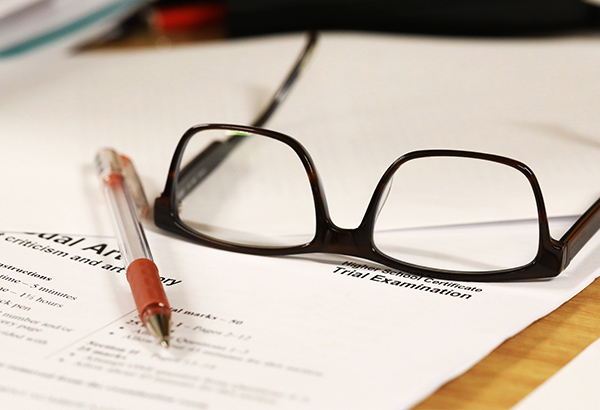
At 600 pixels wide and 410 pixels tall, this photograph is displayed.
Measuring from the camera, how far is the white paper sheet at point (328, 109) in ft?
1.88

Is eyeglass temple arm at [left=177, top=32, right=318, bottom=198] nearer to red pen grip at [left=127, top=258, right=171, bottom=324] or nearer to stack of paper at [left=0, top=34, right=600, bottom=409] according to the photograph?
stack of paper at [left=0, top=34, right=600, bottom=409]

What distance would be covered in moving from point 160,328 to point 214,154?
0.26 m

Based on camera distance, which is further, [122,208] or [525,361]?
[122,208]

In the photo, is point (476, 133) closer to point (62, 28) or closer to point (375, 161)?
point (375, 161)

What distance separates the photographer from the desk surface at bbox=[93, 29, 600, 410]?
344mm

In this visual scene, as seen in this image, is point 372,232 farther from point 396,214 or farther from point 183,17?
point 183,17

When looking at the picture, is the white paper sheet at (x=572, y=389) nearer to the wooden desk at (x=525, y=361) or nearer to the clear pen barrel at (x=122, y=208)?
the wooden desk at (x=525, y=361)

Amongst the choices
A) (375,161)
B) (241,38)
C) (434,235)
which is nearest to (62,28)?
(241,38)

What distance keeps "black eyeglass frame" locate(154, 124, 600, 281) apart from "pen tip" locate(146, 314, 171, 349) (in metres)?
0.11

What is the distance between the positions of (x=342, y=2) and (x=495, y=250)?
595 mm

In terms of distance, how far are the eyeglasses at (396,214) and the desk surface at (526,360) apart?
32 millimetres

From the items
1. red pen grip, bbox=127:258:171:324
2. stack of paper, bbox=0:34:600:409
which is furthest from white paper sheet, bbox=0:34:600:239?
red pen grip, bbox=127:258:171:324

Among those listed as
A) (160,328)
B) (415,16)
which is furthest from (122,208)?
(415,16)

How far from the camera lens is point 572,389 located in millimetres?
348
